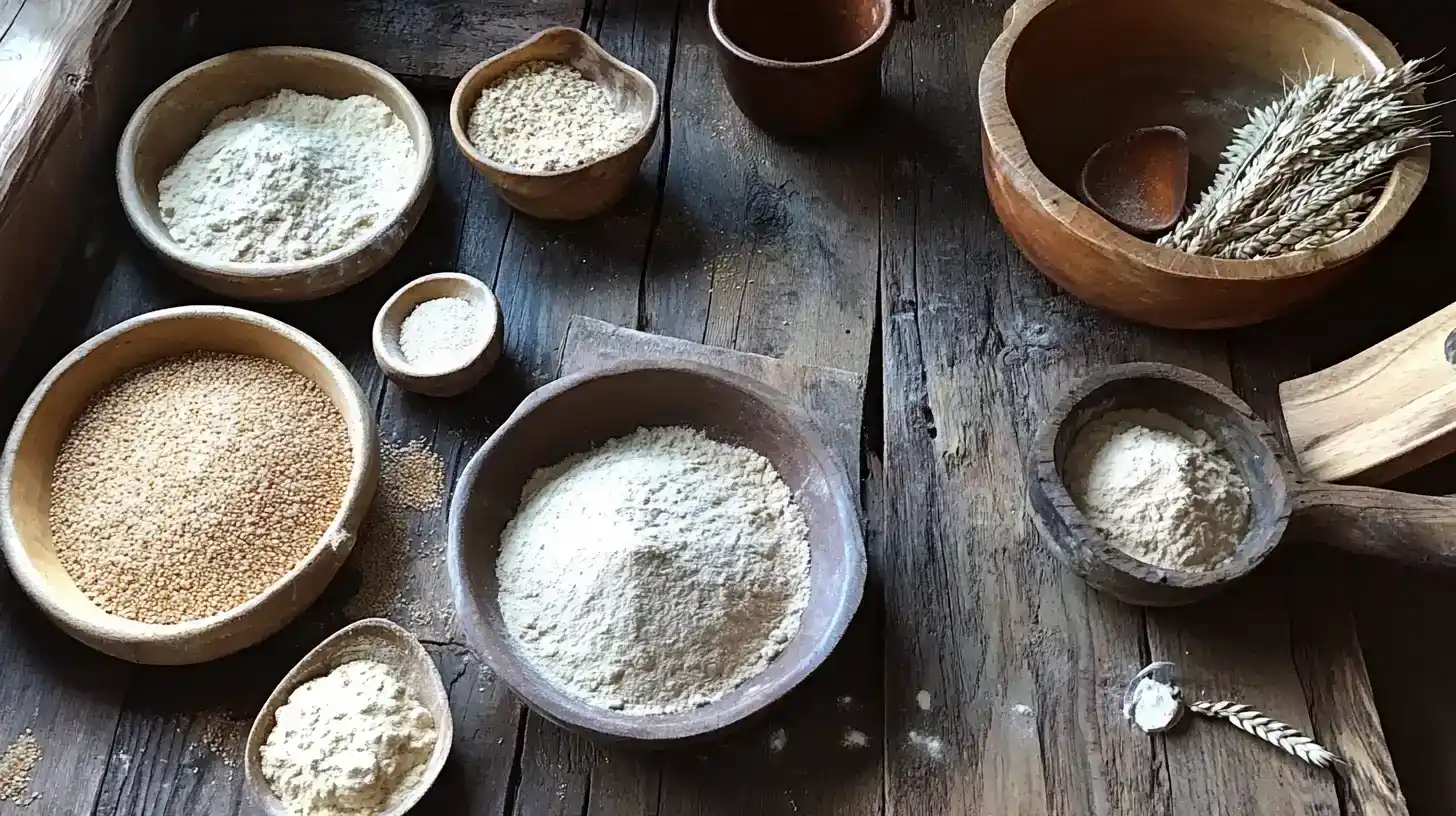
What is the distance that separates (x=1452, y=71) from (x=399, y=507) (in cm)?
156

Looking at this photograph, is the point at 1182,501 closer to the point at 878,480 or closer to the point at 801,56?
the point at 878,480

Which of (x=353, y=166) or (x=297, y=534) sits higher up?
(x=353, y=166)

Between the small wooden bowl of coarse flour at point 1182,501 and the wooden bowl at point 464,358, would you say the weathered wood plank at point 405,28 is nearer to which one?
the wooden bowl at point 464,358

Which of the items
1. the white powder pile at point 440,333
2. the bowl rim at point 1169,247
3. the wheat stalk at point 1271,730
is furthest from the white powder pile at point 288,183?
the wheat stalk at point 1271,730

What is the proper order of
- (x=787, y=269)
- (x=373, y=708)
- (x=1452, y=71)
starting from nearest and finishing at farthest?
(x=373, y=708) → (x=787, y=269) → (x=1452, y=71)

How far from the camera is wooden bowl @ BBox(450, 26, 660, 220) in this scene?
139cm

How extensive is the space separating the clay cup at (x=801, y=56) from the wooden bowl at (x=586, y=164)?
0.13m

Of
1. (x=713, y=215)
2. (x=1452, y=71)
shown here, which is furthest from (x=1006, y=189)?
(x=1452, y=71)

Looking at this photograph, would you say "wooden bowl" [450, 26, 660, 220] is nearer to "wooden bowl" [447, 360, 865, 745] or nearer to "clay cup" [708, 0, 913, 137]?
"clay cup" [708, 0, 913, 137]

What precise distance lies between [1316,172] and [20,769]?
151 centimetres

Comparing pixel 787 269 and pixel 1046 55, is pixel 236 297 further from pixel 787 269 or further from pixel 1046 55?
pixel 1046 55

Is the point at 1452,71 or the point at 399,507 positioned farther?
the point at 1452,71

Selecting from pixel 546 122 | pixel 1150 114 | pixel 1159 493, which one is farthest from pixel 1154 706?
pixel 546 122

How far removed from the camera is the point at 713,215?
1.51m
